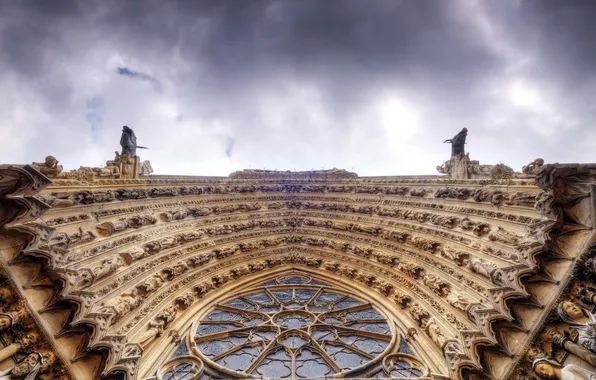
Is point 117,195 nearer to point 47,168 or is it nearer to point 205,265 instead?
point 47,168

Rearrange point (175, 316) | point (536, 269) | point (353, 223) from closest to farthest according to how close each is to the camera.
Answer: point (536, 269) → point (175, 316) → point (353, 223)

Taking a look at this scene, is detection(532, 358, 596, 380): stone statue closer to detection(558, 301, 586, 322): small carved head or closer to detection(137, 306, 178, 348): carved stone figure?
detection(558, 301, 586, 322): small carved head

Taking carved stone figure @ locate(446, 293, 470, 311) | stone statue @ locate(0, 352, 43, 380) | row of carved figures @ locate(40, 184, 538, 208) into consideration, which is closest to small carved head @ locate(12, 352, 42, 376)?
stone statue @ locate(0, 352, 43, 380)

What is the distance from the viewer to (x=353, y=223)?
11.9 meters

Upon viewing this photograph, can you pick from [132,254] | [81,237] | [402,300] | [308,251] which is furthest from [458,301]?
[81,237]

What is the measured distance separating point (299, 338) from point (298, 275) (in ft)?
10.8

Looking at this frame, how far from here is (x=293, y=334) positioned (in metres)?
8.50

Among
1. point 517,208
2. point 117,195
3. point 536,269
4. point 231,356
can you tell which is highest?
point 117,195

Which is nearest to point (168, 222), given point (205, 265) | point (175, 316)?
point (205, 265)

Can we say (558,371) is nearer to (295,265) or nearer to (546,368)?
(546,368)

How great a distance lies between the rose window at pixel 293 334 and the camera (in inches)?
296

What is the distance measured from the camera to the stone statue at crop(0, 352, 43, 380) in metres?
4.89

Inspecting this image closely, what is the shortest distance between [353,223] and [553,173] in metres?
6.51

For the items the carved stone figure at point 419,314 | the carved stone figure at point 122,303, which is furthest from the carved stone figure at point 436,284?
the carved stone figure at point 122,303
